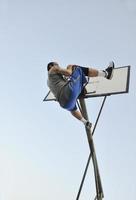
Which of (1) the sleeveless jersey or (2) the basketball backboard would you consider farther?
(2) the basketball backboard

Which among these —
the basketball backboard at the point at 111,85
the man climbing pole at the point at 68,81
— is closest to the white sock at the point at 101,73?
the man climbing pole at the point at 68,81

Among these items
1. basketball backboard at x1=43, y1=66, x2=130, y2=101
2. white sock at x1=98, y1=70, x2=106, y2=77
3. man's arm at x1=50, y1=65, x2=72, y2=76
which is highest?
man's arm at x1=50, y1=65, x2=72, y2=76

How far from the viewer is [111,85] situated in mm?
3740

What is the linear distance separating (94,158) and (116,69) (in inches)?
35.7

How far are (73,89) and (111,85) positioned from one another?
1.69ft

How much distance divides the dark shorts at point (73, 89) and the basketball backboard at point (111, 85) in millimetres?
256

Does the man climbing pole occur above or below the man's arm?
below

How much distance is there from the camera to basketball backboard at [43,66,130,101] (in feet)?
12.0

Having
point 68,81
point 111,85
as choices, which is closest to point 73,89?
point 68,81

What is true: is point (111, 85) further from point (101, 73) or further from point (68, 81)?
point (68, 81)

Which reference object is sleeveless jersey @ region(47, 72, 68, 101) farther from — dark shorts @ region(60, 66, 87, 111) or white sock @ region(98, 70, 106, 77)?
white sock @ region(98, 70, 106, 77)

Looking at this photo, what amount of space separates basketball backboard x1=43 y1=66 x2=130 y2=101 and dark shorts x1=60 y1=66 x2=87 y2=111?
0.84 ft

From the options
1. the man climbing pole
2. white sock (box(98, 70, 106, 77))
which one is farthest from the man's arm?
white sock (box(98, 70, 106, 77))

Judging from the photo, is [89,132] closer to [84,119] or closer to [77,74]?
[84,119]
